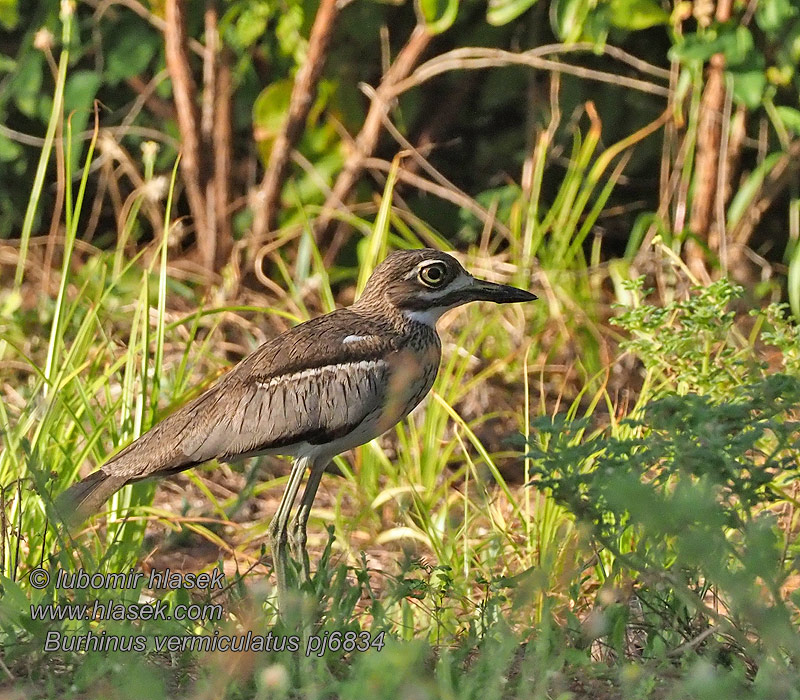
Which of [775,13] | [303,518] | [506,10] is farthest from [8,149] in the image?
[775,13]

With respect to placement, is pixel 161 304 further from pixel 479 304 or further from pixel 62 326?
pixel 479 304

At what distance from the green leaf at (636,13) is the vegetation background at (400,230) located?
12mm

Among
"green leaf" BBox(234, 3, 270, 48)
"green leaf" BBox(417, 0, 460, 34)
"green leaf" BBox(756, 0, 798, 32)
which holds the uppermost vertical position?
"green leaf" BBox(756, 0, 798, 32)

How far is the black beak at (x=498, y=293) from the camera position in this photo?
4043 millimetres

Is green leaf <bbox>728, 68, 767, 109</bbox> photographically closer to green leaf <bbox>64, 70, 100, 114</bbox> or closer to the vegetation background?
the vegetation background

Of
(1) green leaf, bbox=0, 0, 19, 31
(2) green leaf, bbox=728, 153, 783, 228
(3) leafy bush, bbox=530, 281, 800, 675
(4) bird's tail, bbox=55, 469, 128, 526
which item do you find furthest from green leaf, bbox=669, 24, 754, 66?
(4) bird's tail, bbox=55, 469, 128, 526

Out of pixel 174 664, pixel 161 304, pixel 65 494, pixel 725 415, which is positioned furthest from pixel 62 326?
pixel 725 415

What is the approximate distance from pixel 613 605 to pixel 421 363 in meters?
1.16

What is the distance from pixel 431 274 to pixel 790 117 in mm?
2550

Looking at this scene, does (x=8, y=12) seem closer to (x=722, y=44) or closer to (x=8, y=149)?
(x=8, y=149)

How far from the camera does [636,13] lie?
576cm

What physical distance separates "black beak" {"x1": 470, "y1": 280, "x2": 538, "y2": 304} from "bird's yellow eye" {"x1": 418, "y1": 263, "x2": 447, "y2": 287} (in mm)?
110

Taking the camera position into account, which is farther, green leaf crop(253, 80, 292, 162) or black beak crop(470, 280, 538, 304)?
green leaf crop(253, 80, 292, 162)

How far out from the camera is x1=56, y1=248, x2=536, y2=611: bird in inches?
148
